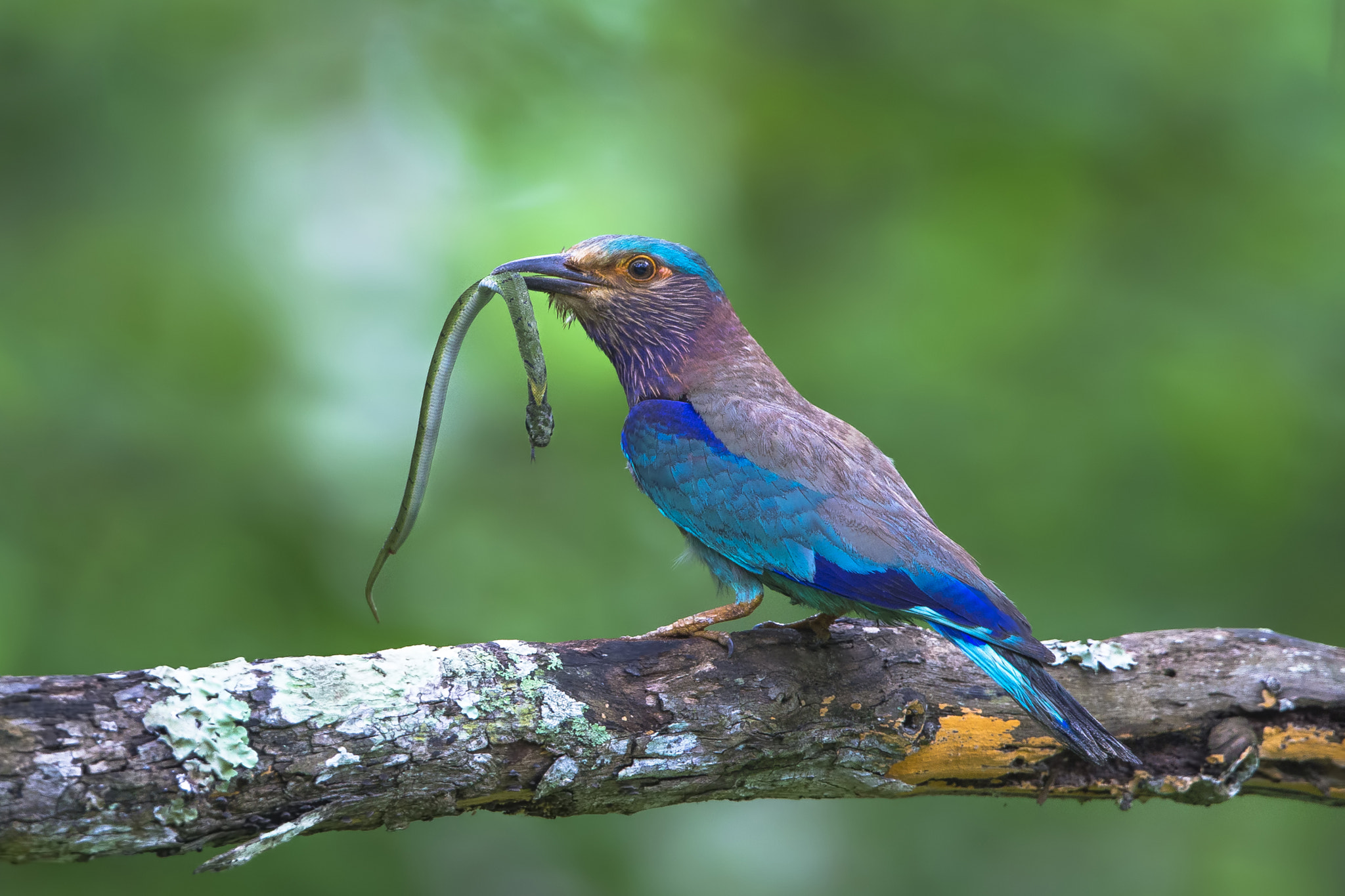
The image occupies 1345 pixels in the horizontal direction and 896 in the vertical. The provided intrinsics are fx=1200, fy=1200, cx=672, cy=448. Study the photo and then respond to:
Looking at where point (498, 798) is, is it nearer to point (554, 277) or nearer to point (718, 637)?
point (718, 637)

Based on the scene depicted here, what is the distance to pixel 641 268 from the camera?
177 inches

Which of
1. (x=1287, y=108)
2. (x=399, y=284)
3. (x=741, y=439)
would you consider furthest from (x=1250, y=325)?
(x=399, y=284)

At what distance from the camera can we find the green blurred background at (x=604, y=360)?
437 cm

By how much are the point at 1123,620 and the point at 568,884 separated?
2538 mm

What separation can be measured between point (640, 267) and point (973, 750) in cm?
213

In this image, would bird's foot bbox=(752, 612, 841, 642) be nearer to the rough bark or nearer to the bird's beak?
the rough bark

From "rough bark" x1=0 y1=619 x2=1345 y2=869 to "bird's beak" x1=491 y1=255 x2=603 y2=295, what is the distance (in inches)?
63.7

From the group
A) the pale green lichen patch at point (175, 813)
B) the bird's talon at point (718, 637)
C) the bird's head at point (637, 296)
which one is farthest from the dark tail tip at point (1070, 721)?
the pale green lichen patch at point (175, 813)

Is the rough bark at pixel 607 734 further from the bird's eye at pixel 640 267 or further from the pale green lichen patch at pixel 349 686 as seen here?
the bird's eye at pixel 640 267

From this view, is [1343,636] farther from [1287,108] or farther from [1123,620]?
[1287,108]

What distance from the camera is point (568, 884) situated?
473cm

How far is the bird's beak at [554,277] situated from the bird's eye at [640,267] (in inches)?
4.9

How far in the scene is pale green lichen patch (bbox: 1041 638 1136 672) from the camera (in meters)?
3.59

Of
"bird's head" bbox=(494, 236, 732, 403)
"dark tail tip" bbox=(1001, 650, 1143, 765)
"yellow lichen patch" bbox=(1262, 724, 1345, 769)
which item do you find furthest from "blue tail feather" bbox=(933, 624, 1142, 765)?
"bird's head" bbox=(494, 236, 732, 403)
